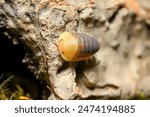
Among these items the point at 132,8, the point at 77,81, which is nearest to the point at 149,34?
the point at 132,8

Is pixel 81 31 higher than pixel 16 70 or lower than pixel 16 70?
higher

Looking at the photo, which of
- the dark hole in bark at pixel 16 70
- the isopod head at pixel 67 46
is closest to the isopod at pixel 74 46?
the isopod head at pixel 67 46

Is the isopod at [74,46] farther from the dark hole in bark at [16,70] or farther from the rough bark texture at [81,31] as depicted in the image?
the dark hole in bark at [16,70]

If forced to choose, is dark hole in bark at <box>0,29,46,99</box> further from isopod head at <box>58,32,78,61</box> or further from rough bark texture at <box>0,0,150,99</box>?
isopod head at <box>58,32,78,61</box>

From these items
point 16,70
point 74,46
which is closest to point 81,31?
point 74,46

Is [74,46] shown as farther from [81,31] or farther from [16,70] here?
[16,70]

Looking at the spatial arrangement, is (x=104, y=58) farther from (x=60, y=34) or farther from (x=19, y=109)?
(x=19, y=109)
